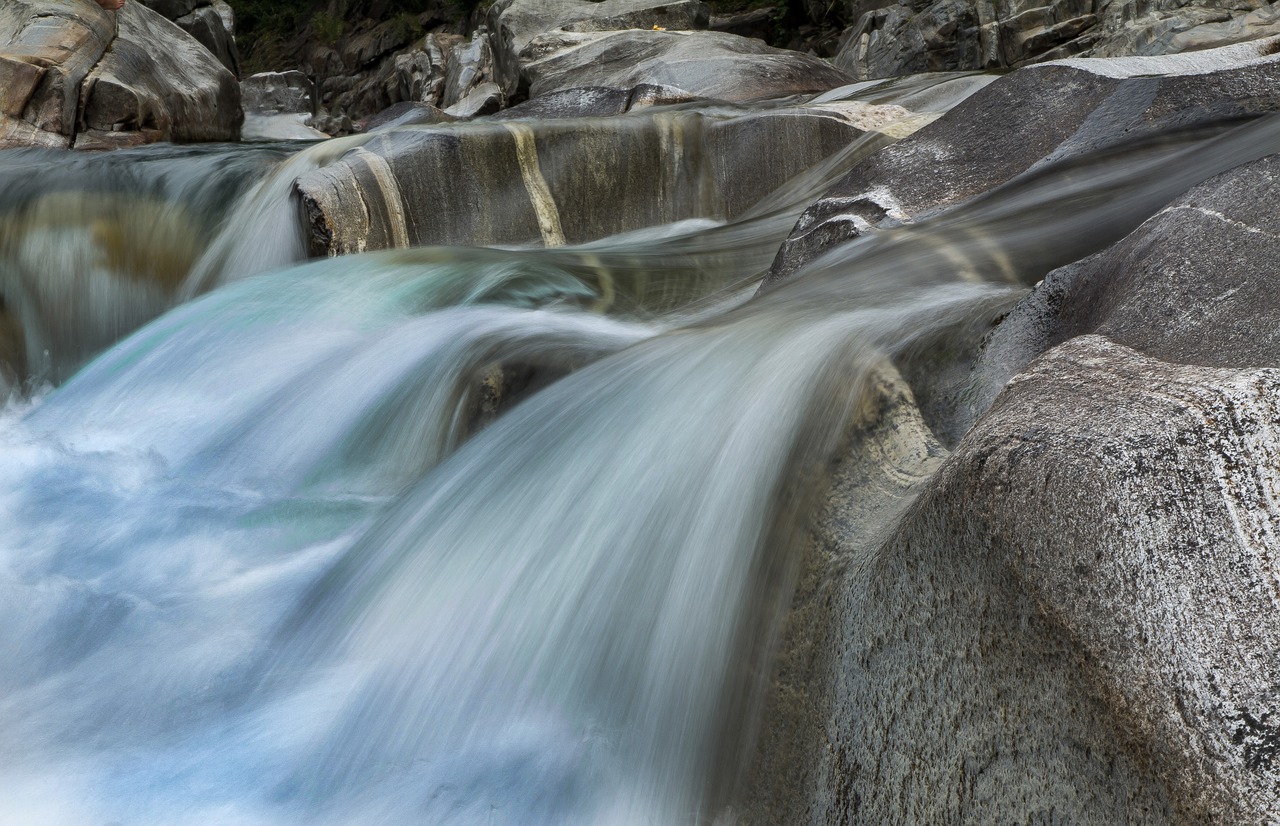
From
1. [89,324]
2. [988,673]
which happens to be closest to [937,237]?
[988,673]

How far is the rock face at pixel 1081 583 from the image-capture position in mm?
1414

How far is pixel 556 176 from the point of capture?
22.6 ft

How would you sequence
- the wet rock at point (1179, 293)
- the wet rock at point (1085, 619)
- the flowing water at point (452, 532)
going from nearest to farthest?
the wet rock at point (1085, 619) → the wet rock at point (1179, 293) → the flowing water at point (452, 532)

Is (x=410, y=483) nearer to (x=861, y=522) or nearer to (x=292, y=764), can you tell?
(x=292, y=764)

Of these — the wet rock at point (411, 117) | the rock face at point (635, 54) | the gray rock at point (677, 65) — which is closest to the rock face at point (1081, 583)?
the wet rock at point (411, 117)

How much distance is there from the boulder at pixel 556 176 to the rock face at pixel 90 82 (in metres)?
4.31

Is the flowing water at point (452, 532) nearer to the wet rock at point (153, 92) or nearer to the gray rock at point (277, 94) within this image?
the wet rock at point (153, 92)

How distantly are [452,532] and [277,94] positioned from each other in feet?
69.8

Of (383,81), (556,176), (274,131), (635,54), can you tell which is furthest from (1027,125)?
(383,81)

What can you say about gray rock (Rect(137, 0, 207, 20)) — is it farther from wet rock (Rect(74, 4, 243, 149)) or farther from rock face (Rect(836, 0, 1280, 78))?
rock face (Rect(836, 0, 1280, 78))

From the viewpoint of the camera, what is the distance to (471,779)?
2.25 meters

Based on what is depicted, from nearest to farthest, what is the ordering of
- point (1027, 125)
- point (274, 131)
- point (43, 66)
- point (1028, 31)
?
point (1027, 125)
point (43, 66)
point (1028, 31)
point (274, 131)

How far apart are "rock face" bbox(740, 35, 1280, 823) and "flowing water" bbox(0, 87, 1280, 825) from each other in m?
0.21

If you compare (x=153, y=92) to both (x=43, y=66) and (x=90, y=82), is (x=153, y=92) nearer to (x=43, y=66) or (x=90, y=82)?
(x=90, y=82)
